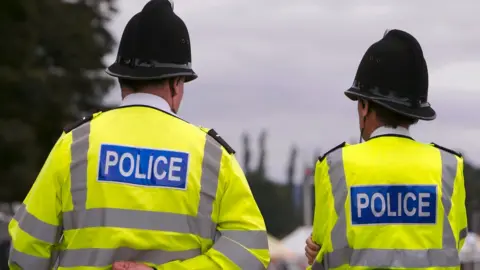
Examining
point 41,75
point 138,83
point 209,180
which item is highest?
point 41,75

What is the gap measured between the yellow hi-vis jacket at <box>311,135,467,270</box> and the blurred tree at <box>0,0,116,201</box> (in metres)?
35.4

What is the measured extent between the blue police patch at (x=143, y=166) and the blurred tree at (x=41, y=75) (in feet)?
118

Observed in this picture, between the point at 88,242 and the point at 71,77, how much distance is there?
41.3 m

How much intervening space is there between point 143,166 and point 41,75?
3792 cm

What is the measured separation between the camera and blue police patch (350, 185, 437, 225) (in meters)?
5.64

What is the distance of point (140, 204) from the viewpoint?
16.4ft

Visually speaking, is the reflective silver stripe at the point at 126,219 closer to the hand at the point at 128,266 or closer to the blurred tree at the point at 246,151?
the hand at the point at 128,266

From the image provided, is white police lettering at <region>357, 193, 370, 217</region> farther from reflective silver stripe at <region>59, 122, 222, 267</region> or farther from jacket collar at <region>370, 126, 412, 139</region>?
reflective silver stripe at <region>59, 122, 222, 267</region>

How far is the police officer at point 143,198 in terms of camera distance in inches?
197

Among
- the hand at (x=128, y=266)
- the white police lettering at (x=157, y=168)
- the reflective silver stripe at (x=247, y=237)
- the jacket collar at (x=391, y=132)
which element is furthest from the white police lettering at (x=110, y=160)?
the jacket collar at (x=391, y=132)

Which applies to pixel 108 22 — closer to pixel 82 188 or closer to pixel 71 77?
pixel 71 77

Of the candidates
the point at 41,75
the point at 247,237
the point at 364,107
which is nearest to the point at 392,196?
the point at 364,107

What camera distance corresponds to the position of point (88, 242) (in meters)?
5.02

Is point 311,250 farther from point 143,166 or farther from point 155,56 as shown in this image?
point 155,56
